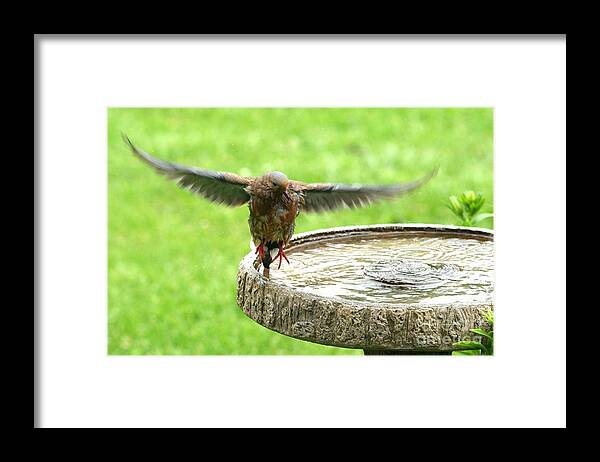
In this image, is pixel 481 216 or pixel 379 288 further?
pixel 481 216

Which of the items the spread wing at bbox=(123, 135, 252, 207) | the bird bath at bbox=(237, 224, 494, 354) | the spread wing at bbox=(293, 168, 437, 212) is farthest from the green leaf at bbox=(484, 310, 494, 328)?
the spread wing at bbox=(123, 135, 252, 207)

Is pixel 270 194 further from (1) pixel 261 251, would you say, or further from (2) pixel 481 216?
(2) pixel 481 216

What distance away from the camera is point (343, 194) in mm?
3646

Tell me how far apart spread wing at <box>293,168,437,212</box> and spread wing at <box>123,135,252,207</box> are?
0.24 meters

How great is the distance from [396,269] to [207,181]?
86 cm

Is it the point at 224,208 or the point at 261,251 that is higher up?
the point at 224,208

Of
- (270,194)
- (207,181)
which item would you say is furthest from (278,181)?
(207,181)

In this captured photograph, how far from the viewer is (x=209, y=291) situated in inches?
241

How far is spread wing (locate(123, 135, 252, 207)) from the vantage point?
130 inches

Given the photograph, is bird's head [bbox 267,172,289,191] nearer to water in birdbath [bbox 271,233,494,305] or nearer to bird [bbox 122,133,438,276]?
bird [bbox 122,133,438,276]

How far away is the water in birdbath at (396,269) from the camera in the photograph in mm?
3447

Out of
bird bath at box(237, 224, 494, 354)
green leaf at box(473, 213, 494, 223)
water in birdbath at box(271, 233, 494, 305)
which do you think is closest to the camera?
bird bath at box(237, 224, 494, 354)
